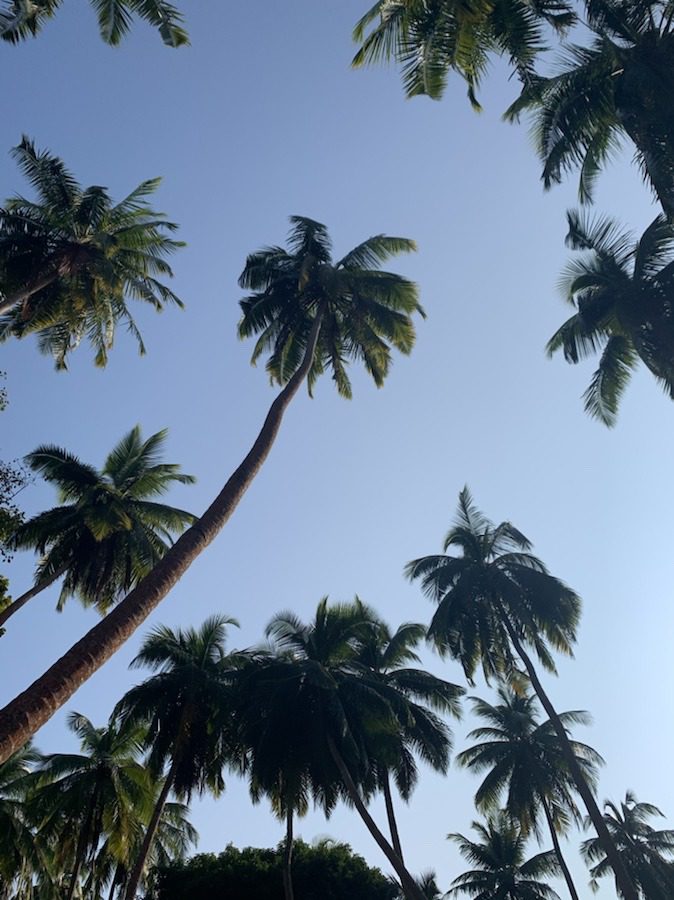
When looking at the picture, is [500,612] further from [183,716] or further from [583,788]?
[183,716]

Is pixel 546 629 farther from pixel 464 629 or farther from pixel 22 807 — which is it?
pixel 22 807

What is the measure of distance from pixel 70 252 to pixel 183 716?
17986 mm

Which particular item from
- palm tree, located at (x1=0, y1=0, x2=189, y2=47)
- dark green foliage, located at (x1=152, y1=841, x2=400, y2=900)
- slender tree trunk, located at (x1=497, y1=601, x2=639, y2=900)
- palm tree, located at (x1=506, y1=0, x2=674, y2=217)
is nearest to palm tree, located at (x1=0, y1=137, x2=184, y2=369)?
palm tree, located at (x1=0, y1=0, x2=189, y2=47)

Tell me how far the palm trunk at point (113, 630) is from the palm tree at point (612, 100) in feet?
33.9

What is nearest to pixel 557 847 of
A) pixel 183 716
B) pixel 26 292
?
pixel 183 716

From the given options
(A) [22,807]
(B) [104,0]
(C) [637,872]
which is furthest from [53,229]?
(C) [637,872]

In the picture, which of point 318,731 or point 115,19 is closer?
point 115,19

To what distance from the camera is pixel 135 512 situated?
31.5m

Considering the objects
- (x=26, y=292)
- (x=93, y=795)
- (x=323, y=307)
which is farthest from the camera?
(x=93, y=795)

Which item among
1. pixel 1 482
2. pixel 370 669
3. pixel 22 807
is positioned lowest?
pixel 22 807

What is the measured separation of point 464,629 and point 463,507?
20.1 ft

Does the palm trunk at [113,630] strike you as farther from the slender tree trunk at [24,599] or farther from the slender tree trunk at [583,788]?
the slender tree trunk at [583,788]

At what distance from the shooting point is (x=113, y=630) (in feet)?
33.0

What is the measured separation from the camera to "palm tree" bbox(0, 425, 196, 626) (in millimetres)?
29969
